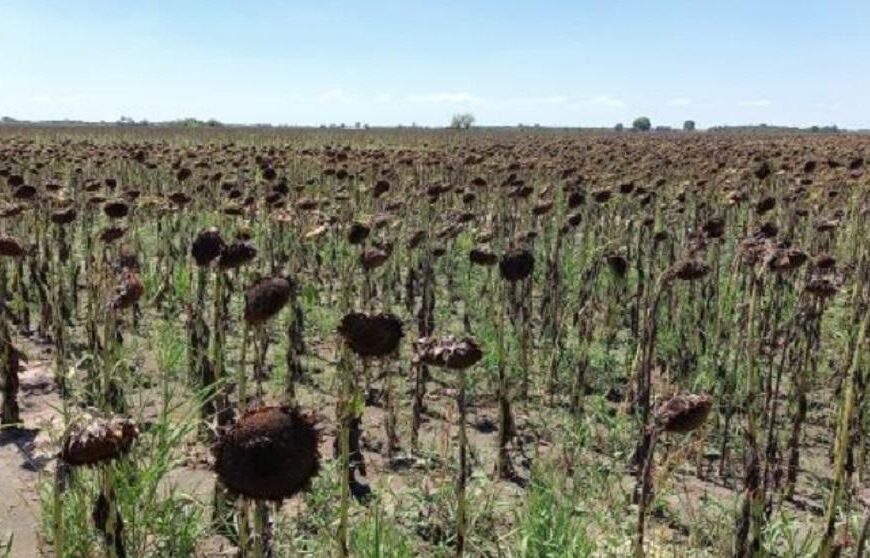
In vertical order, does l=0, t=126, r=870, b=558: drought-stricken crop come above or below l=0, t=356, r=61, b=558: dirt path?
above

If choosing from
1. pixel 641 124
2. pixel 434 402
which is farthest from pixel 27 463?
pixel 641 124

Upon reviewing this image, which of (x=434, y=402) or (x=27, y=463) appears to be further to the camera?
(x=434, y=402)

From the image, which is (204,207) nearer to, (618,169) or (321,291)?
(321,291)

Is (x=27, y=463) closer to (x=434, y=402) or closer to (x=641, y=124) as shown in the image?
(x=434, y=402)

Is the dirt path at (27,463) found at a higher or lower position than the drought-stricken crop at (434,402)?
lower

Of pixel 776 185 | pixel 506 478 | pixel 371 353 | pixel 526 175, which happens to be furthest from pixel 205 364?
pixel 526 175

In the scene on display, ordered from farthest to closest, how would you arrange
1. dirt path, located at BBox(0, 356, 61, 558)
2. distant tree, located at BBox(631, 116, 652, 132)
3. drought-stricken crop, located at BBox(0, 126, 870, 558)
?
distant tree, located at BBox(631, 116, 652, 132)
dirt path, located at BBox(0, 356, 61, 558)
drought-stricken crop, located at BBox(0, 126, 870, 558)

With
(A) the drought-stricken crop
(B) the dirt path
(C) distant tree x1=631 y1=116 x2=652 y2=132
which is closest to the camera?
(A) the drought-stricken crop

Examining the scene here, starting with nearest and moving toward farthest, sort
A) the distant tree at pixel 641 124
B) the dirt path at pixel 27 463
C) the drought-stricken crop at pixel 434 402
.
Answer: the drought-stricken crop at pixel 434 402 → the dirt path at pixel 27 463 → the distant tree at pixel 641 124

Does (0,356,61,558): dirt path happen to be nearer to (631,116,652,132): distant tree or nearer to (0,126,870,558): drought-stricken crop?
(0,126,870,558): drought-stricken crop

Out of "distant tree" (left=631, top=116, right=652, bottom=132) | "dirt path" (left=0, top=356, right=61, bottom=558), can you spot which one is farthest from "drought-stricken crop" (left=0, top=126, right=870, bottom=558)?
"distant tree" (left=631, top=116, right=652, bottom=132)

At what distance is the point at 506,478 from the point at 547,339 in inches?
114

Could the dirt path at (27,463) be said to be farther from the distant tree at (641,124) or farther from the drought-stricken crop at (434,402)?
the distant tree at (641,124)

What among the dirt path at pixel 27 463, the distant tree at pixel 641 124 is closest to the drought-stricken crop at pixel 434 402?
the dirt path at pixel 27 463
